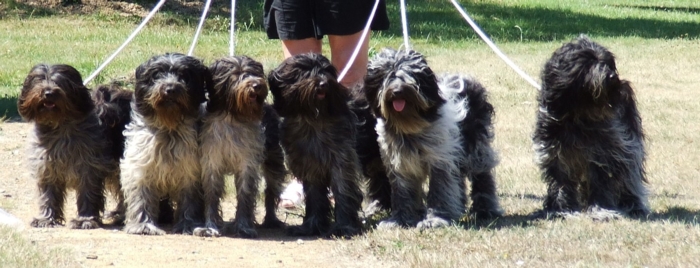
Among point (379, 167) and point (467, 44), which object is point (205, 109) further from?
point (467, 44)

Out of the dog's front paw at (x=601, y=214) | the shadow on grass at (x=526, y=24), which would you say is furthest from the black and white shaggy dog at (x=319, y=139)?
the shadow on grass at (x=526, y=24)

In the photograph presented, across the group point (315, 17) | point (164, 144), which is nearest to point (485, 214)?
point (315, 17)

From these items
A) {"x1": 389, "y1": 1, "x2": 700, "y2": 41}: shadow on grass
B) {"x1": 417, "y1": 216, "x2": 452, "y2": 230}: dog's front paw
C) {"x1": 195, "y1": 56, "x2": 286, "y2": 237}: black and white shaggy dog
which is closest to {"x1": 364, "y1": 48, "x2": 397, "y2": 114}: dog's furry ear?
{"x1": 195, "y1": 56, "x2": 286, "y2": 237}: black and white shaggy dog

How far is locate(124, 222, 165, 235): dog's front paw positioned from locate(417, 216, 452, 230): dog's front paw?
1.73m

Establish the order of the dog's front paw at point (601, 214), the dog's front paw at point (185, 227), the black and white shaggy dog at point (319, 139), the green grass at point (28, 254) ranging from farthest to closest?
the dog's front paw at point (601, 214) → the dog's front paw at point (185, 227) → the black and white shaggy dog at point (319, 139) → the green grass at point (28, 254)

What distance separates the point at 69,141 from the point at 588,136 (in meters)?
3.51

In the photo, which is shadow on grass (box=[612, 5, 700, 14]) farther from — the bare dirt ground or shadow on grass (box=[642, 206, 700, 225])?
the bare dirt ground

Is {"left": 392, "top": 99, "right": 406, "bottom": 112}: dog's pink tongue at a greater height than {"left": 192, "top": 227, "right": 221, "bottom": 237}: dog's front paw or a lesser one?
greater

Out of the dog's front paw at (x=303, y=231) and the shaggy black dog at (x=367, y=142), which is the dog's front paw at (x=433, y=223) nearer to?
the shaggy black dog at (x=367, y=142)

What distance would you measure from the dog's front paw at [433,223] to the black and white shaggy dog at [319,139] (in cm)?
44

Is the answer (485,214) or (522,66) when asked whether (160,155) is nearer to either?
(485,214)

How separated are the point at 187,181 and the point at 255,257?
91cm

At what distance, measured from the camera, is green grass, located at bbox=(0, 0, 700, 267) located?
635 cm

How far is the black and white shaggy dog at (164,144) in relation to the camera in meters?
6.71
